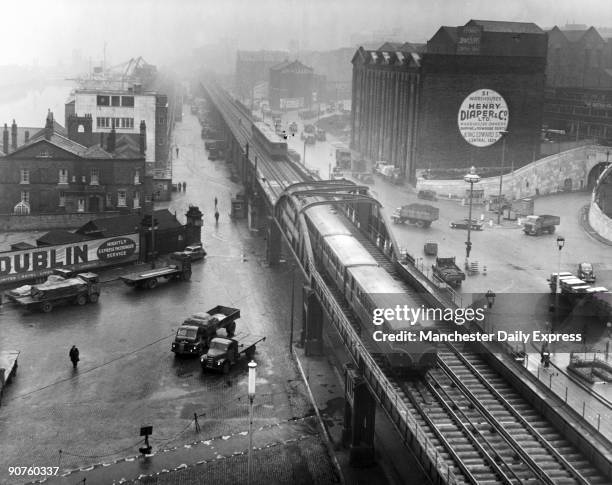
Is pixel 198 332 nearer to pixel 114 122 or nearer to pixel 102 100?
pixel 114 122

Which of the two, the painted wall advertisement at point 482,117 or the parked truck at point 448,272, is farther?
the painted wall advertisement at point 482,117

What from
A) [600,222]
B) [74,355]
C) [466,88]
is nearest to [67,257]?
[74,355]

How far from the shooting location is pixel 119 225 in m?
55.8

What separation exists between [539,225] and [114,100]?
50.6m

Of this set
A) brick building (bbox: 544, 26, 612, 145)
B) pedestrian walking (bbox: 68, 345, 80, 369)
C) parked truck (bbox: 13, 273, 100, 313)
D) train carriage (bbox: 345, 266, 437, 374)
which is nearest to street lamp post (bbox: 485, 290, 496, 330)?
train carriage (bbox: 345, 266, 437, 374)

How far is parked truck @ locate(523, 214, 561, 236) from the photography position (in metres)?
61.7

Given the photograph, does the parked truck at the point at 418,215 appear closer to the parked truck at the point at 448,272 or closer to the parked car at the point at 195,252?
the parked truck at the point at 448,272

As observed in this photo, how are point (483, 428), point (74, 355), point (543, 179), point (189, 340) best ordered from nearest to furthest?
point (483, 428) < point (74, 355) < point (189, 340) < point (543, 179)

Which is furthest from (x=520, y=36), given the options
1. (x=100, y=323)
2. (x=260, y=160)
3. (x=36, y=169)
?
(x=100, y=323)

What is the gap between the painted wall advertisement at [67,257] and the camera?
47094 millimetres

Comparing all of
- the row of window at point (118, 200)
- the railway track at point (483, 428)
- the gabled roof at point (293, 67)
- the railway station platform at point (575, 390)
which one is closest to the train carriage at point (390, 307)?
the railway track at point (483, 428)

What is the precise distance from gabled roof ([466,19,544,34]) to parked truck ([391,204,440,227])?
26357mm

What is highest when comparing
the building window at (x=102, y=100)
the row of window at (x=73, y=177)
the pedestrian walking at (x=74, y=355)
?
the building window at (x=102, y=100)

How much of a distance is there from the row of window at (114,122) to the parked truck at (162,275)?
4204cm
